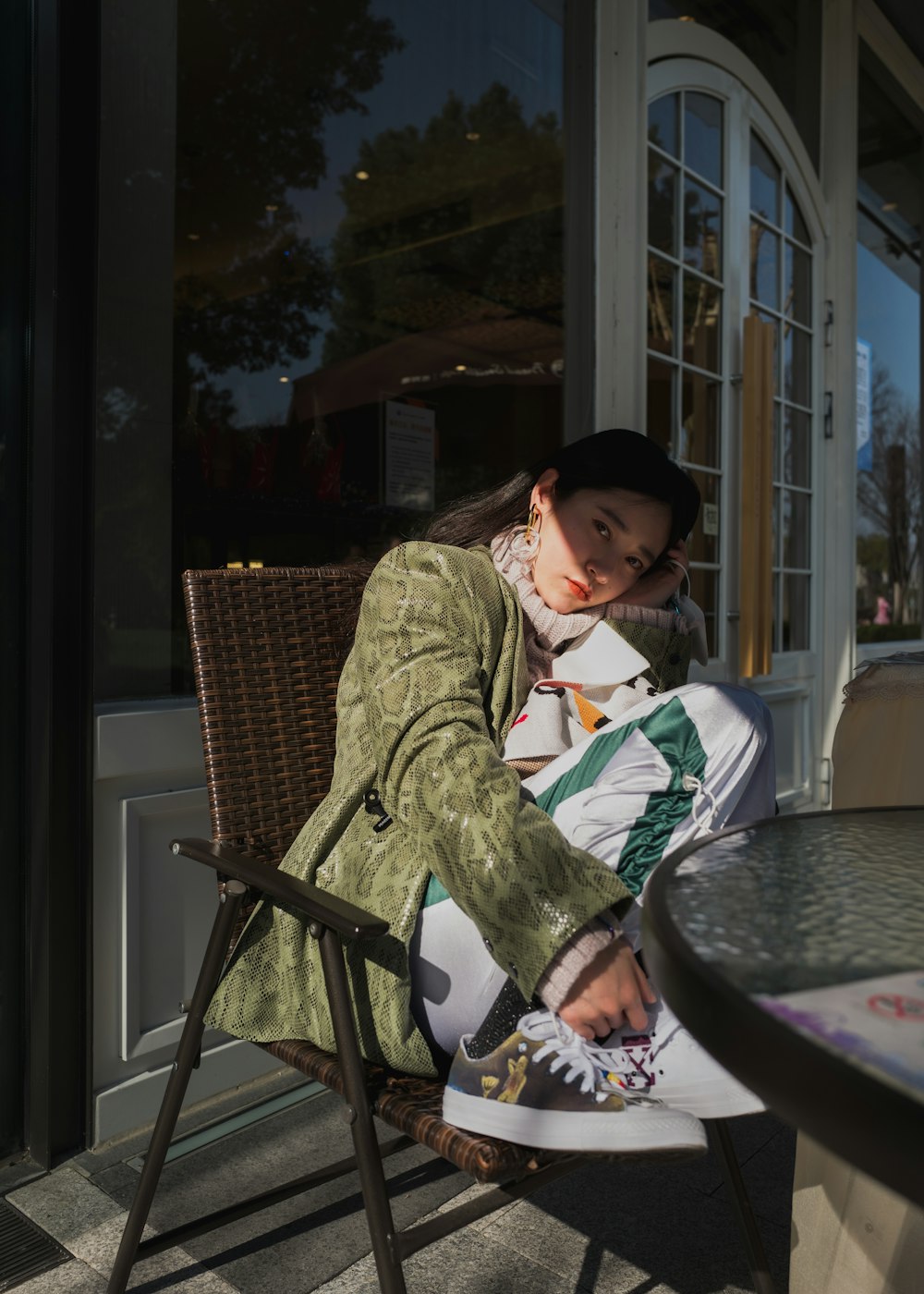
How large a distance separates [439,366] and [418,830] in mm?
3735

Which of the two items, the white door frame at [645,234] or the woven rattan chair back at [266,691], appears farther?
the white door frame at [645,234]

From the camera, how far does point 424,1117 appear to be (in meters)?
1.16

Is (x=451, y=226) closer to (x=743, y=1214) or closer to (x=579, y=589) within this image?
(x=579, y=589)

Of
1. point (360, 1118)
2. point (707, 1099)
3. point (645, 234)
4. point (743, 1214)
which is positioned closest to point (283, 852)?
point (360, 1118)

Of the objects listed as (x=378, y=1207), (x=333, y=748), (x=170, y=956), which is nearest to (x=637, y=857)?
(x=378, y=1207)

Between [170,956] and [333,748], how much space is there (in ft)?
2.44

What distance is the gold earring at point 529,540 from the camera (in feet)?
5.41

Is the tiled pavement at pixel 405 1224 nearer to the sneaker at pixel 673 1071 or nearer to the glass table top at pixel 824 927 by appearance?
the sneaker at pixel 673 1071

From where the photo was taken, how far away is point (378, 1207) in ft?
3.78

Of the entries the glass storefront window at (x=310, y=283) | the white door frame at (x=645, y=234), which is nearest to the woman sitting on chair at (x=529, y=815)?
the glass storefront window at (x=310, y=283)

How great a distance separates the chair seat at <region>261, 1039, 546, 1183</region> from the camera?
107 centimetres

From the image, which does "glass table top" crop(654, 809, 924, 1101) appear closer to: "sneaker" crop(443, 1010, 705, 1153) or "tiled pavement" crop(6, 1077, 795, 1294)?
"sneaker" crop(443, 1010, 705, 1153)

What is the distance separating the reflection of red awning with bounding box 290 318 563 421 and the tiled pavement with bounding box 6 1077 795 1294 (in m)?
2.31

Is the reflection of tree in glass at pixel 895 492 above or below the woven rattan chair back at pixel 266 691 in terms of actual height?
above
